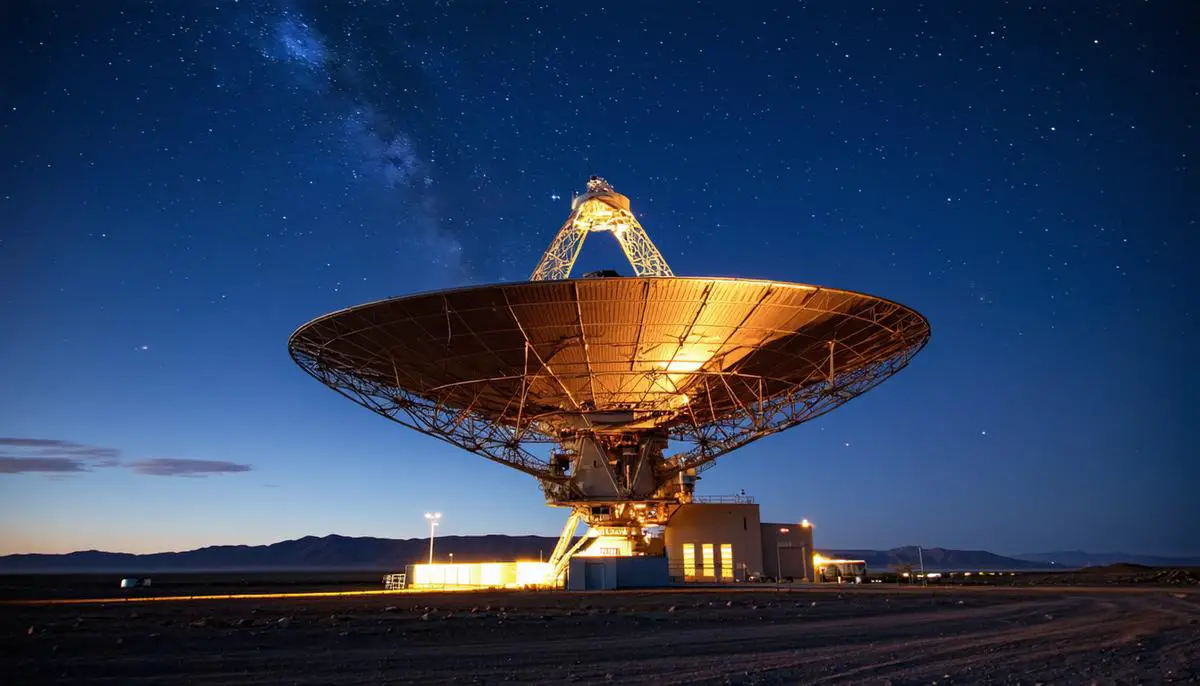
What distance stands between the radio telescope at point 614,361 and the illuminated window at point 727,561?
31.9 ft

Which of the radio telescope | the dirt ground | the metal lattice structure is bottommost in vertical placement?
the dirt ground

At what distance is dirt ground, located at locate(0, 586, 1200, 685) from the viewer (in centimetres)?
1194

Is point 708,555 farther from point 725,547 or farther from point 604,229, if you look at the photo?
point 604,229

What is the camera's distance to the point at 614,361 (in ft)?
115

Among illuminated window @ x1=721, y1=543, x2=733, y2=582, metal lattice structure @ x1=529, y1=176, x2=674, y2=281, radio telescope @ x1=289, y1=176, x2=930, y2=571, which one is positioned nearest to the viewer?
radio telescope @ x1=289, y1=176, x2=930, y2=571

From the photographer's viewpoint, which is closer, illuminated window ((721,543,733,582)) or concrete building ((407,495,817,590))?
concrete building ((407,495,817,590))

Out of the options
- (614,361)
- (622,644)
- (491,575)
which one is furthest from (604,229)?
(622,644)

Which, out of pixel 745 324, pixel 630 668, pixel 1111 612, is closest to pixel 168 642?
pixel 630 668

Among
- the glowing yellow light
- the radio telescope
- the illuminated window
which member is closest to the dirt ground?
the radio telescope

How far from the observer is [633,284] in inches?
→ 1185

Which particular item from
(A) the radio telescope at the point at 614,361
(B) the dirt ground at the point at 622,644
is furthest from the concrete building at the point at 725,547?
(B) the dirt ground at the point at 622,644

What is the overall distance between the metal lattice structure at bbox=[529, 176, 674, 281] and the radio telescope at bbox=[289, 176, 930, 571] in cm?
9

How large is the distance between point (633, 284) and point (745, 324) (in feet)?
15.6

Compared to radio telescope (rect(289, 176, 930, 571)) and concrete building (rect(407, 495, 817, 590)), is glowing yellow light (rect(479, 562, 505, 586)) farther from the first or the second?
radio telescope (rect(289, 176, 930, 571))
